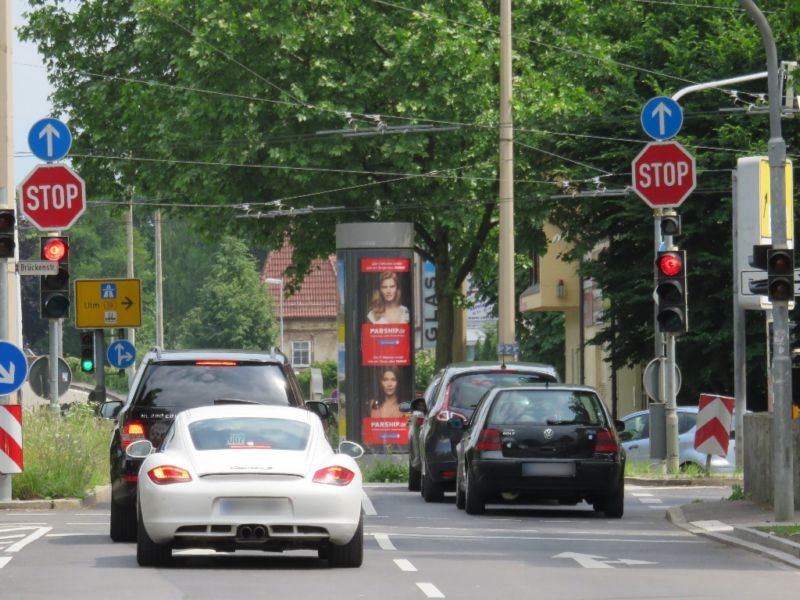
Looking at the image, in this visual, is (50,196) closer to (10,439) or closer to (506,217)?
(10,439)

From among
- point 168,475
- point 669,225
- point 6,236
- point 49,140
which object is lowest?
point 168,475

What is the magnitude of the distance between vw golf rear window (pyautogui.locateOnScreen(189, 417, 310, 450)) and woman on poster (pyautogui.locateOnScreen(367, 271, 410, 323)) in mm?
24909

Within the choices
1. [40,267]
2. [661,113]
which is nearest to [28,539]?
[40,267]

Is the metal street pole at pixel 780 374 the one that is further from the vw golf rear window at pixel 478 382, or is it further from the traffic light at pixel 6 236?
the traffic light at pixel 6 236

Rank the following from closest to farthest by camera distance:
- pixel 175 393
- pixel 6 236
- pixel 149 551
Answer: pixel 149 551, pixel 175 393, pixel 6 236

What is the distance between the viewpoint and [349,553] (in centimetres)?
1577

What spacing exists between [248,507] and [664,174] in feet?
59.9

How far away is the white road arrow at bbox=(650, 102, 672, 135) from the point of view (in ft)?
106

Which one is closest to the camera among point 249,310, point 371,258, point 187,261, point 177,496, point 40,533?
point 177,496

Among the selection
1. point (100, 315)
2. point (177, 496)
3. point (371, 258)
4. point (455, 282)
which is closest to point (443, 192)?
point (455, 282)

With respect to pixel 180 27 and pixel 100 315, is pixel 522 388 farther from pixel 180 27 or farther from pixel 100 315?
pixel 180 27

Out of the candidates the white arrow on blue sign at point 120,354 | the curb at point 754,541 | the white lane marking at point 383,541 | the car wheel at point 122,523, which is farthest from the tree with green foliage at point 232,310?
the car wheel at point 122,523

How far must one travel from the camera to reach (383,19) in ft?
148

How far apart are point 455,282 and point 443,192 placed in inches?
103
